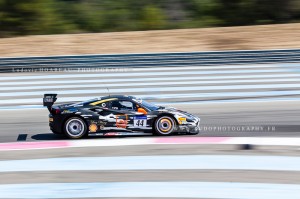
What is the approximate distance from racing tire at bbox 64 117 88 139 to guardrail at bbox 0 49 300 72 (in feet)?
22.5

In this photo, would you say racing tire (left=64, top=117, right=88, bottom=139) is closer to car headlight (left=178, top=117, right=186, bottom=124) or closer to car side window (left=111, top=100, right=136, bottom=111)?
car side window (left=111, top=100, right=136, bottom=111)

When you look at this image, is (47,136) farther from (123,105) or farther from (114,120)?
(123,105)

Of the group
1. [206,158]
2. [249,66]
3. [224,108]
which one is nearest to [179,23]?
[249,66]

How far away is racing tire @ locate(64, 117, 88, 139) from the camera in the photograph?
10.5m

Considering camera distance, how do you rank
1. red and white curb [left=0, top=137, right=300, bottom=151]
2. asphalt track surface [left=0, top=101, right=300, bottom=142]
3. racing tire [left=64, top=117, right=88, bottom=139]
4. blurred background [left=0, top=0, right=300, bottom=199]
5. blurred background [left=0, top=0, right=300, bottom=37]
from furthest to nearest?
blurred background [left=0, top=0, right=300, bottom=37]
asphalt track surface [left=0, top=101, right=300, bottom=142]
racing tire [left=64, top=117, right=88, bottom=139]
red and white curb [left=0, top=137, right=300, bottom=151]
blurred background [left=0, top=0, right=300, bottom=199]

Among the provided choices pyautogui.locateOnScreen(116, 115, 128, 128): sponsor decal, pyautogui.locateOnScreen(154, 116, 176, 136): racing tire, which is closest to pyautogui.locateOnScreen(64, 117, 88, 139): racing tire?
pyautogui.locateOnScreen(116, 115, 128, 128): sponsor decal

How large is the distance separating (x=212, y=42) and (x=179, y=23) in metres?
4.29

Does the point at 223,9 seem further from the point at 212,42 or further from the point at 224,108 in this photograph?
the point at 224,108

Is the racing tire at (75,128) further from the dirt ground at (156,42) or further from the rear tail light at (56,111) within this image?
the dirt ground at (156,42)

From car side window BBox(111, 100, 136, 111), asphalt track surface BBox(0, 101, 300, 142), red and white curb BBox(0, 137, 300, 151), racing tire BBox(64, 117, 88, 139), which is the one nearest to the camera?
red and white curb BBox(0, 137, 300, 151)

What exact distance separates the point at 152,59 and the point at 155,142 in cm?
779

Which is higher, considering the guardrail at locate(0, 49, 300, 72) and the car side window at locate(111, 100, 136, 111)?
the guardrail at locate(0, 49, 300, 72)

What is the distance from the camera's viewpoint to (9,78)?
16.7 meters

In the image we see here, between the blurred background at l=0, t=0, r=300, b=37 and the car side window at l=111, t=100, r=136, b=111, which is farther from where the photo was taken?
the blurred background at l=0, t=0, r=300, b=37
